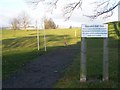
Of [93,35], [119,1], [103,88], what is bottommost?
[103,88]

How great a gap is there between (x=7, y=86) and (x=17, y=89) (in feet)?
2.42

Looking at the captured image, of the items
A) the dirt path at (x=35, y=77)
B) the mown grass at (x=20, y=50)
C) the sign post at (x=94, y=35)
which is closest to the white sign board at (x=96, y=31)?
the sign post at (x=94, y=35)

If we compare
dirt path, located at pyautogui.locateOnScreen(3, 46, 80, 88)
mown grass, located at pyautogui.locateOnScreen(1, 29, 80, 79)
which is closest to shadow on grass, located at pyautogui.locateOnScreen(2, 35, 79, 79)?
mown grass, located at pyautogui.locateOnScreen(1, 29, 80, 79)

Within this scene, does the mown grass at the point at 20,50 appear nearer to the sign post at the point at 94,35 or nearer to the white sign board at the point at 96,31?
the sign post at the point at 94,35

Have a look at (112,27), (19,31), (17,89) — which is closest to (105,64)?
(17,89)

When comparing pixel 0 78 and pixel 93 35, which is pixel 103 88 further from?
pixel 0 78

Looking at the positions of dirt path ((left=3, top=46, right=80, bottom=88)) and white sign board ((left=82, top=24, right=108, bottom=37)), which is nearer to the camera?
dirt path ((left=3, top=46, right=80, bottom=88))

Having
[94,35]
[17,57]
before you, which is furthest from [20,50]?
[94,35]

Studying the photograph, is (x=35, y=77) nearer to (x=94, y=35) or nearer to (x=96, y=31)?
(x=94, y=35)

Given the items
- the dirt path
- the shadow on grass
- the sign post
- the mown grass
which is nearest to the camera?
the dirt path

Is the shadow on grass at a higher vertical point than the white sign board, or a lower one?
lower

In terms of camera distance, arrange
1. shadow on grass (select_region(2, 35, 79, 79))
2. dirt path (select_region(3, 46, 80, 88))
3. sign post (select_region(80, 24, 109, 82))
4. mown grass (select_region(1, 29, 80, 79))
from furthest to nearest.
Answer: mown grass (select_region(1, 29, 80, 79)), shadow on grass (select_region(2, 35, 79, 79)), sign post (select_region(80, 24, 109, 82)), dirt path (select_region(3, 46, 80, 88))

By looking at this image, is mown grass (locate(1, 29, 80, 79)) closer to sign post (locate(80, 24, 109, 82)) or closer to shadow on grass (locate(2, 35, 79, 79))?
shadow on grass (locate(2, 35, 79, 79))

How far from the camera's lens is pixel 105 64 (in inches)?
562
